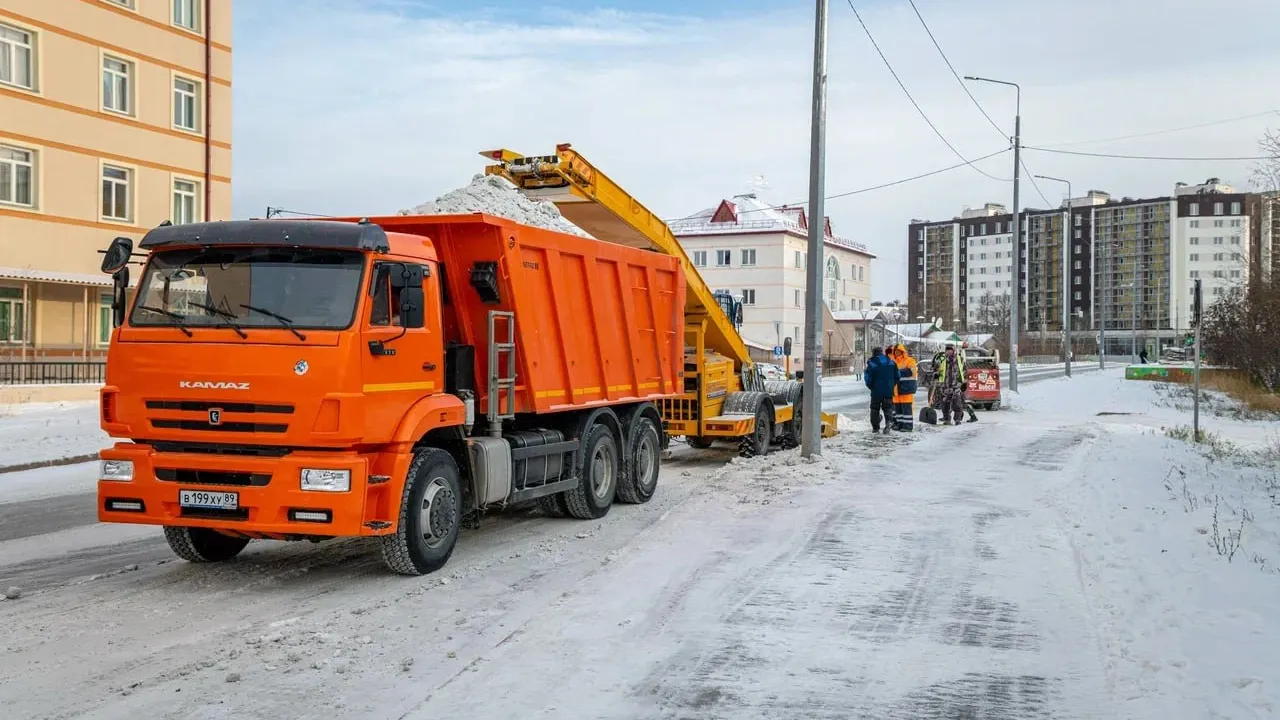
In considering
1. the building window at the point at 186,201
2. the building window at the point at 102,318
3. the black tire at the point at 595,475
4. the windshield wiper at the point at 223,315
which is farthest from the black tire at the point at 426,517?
the building window at the point at 186,201

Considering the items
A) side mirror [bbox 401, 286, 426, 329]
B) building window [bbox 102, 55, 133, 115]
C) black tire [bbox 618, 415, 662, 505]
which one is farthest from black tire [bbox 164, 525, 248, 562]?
building window [bbox 102, 55, 133, 115]

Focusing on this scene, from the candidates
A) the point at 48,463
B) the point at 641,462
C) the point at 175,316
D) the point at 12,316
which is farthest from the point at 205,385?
the point at 12,316

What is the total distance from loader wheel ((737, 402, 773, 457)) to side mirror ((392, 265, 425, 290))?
8974 millimetres

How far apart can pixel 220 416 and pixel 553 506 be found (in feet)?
13.7

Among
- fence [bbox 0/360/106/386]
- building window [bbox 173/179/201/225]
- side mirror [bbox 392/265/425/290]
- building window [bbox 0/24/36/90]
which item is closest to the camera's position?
side mirror [bbox 392/265/425/290]

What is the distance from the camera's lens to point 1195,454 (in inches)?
640

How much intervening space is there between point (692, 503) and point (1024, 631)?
5.32 meters

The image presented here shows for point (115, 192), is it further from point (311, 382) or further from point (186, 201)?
point (311, 382)

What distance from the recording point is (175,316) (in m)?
7.25

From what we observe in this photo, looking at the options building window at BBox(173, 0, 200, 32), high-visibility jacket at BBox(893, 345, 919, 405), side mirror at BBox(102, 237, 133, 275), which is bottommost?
high-visibility jacket at BBox(893, 345, 919, 405)

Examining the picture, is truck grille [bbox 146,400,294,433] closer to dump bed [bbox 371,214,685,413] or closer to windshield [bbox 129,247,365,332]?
windshield [bbox 129,247,365,332]

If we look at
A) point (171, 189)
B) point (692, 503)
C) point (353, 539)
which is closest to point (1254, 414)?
point (692, 503)

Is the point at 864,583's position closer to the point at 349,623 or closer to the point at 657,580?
the point at 657,580

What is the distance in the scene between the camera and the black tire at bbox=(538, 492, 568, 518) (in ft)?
34.3
